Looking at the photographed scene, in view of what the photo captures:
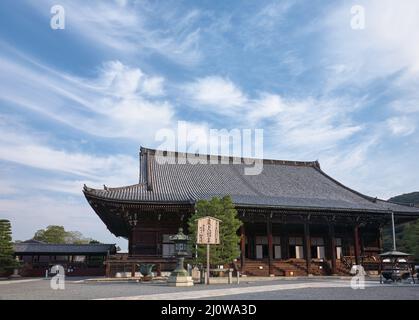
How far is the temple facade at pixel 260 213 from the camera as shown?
28.5 m

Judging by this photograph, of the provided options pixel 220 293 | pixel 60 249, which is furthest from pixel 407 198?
pixel 220 293

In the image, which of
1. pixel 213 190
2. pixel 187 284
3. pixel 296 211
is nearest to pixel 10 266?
pixel 213 190

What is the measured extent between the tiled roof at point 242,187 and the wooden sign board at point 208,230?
6.21 m

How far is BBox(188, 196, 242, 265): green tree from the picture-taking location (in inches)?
901

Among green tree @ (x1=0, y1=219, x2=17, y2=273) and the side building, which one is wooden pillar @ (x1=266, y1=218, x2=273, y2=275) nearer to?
the side building

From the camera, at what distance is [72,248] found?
39.8 metres

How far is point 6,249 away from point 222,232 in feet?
68.7

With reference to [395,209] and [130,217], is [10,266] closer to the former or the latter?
[130,217]

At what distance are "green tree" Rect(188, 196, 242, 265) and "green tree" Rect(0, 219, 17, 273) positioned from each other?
1874 centimetres

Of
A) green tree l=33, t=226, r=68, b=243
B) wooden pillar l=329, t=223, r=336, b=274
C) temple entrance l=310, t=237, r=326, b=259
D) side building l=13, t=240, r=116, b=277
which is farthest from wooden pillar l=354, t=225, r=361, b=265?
green tree l=33, t=226, r=68, b=243

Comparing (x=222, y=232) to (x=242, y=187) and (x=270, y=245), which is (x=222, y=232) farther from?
(x=242, y=187)

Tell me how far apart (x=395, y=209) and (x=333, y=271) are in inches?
312

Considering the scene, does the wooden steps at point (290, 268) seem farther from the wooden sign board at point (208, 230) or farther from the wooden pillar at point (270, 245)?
the wooden sign board at point (208, 230)

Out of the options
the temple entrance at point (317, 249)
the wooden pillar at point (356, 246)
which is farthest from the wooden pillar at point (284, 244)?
the wooden pillar at point (356, 246)
